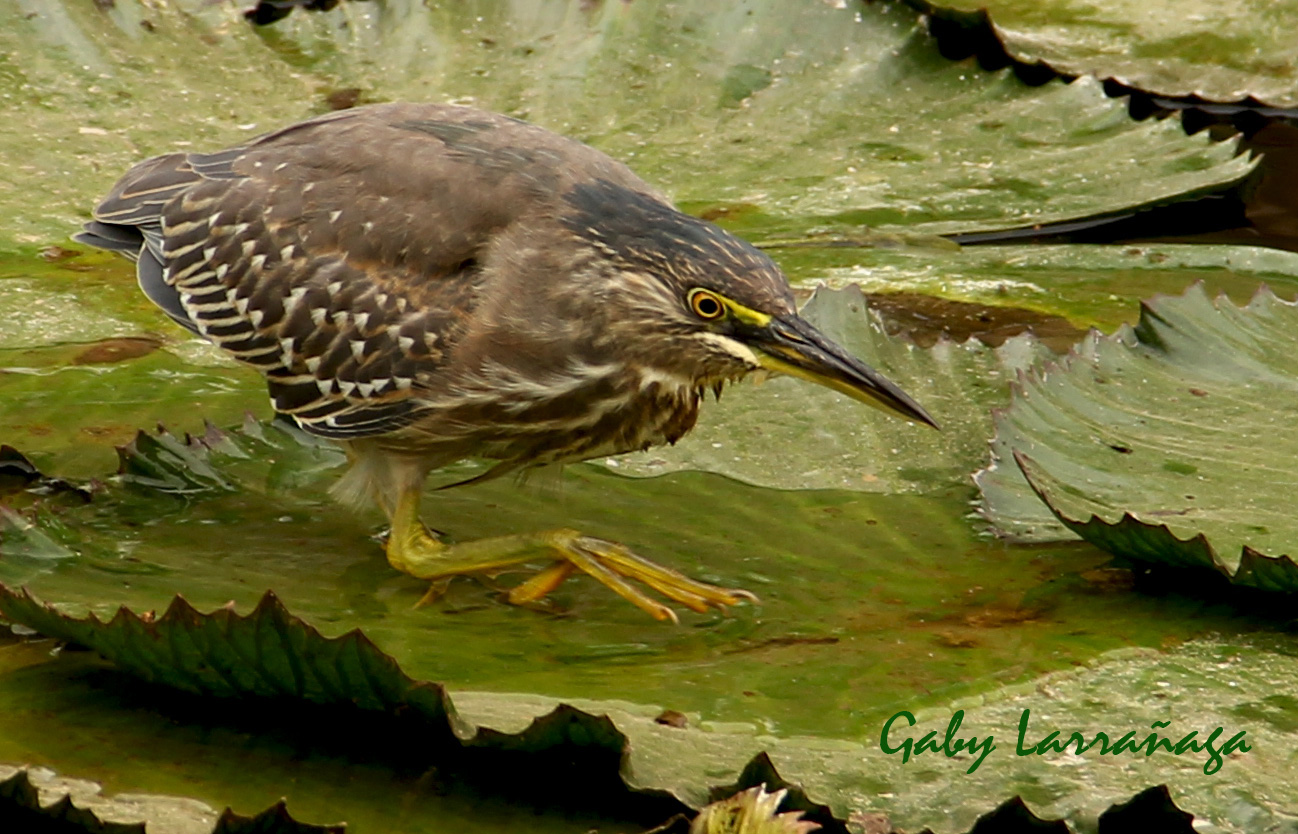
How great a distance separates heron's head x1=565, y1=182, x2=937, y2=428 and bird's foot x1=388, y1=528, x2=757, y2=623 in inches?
16.7

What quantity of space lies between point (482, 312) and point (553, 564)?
58 cm

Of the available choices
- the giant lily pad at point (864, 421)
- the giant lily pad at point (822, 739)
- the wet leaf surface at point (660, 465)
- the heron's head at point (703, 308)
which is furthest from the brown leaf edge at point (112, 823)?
the giant lily pad at point (864, 421)

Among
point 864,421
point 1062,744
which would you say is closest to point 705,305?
point 864,421

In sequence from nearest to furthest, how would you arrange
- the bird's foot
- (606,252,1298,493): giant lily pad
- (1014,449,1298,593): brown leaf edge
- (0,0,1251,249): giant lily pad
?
(1014,449,1298,593): brown leaf edge → the bird's foot → (606,252,1298,493): giant lily pad → (0,0,1251,249): giant lily pad

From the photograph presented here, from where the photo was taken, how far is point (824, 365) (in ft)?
10.5

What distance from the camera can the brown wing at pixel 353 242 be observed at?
11.7 ft

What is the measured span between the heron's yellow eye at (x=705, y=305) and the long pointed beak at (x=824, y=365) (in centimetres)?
9

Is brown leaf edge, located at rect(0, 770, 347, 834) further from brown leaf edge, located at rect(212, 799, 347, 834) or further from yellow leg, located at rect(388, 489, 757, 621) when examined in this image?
yellow leg, located at rect(388, 489, 757, 621)

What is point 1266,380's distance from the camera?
3514mm

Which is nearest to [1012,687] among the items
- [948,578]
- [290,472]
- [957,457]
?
[948,578]

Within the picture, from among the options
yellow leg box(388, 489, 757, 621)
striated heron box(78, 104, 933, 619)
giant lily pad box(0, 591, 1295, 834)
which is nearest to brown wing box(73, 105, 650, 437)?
striated heron box(78, 104, 933, 619)

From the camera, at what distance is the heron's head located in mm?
3215

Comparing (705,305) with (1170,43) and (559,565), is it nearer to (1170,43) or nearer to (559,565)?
(559,565)

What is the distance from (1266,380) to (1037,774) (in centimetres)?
144
